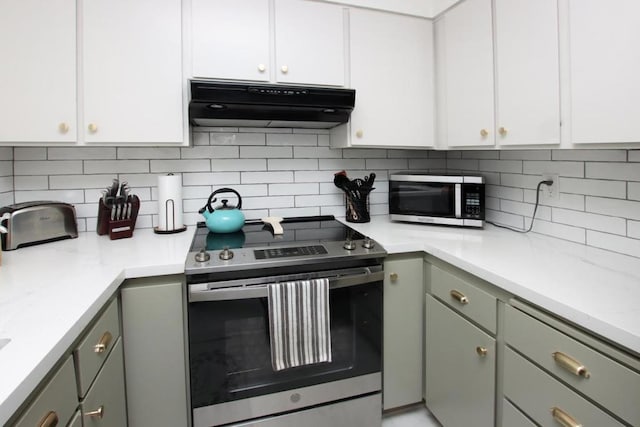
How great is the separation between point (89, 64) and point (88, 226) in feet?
2.78

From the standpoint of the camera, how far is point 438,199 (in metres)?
2.14

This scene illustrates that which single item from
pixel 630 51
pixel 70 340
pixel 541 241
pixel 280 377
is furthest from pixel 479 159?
pixel 70 340

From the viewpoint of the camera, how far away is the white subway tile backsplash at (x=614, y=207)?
4.86 ft

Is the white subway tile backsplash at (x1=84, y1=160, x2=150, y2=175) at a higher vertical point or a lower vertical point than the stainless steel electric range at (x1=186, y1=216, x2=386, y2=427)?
higher

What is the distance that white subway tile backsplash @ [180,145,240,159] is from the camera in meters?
2.17

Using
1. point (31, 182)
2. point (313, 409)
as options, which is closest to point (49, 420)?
point (313, 409)

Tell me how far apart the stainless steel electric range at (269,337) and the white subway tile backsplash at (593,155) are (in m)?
0.94

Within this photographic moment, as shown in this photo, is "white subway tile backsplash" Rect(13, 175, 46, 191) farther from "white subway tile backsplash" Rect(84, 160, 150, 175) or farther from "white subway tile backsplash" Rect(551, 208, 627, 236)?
"white subway tile backsplash" Rect(551, 208, 627, 236)

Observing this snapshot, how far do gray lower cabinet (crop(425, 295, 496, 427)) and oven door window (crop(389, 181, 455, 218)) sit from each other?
0.55m

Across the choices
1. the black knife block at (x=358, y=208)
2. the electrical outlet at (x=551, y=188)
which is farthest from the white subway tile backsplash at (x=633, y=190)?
the black knife block at (x=358, y=208)

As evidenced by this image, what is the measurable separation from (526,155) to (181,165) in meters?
1.84

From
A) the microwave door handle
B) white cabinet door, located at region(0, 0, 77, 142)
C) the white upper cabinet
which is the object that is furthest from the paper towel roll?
the microwave door handle

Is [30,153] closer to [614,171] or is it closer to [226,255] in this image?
[226,255]

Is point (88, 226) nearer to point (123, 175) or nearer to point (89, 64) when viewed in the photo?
point (123, 175)
